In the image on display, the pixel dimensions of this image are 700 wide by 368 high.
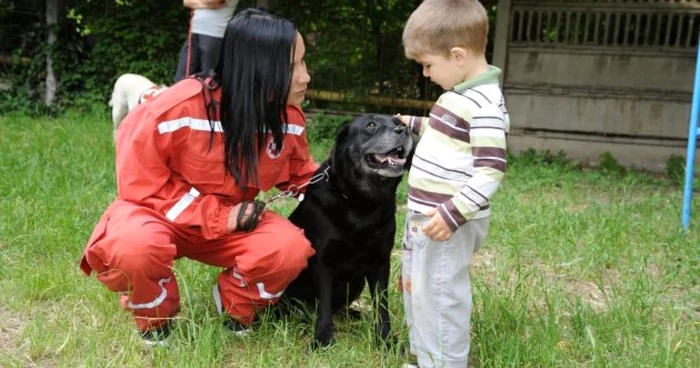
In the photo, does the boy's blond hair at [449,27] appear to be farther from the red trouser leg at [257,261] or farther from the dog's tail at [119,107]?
the dog's tail at [119,107]

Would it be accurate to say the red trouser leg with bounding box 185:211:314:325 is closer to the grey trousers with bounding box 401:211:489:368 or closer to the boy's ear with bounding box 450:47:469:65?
the grey trousers with bounding box 401:211:489:368

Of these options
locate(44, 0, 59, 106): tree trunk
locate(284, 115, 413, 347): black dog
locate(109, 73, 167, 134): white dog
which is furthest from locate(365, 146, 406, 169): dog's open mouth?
locate(44, 0, 59, 106): tree trunk

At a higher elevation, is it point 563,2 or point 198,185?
point 563,2

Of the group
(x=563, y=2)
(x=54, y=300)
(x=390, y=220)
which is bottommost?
(x=54, y=300)

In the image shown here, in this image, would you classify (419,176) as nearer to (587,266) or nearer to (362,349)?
(362,349)

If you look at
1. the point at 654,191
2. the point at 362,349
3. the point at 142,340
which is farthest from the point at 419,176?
the point at 654,191

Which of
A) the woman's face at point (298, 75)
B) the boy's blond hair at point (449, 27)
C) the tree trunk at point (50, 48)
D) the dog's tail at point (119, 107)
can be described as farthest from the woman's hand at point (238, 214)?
the tree trunk at point (50, 48)

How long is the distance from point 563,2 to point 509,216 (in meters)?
3.64

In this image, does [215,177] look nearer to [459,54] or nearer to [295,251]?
[295,251]

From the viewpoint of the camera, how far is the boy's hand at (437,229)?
1.91 m

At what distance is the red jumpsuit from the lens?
7.63 feet

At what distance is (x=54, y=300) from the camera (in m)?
2.78

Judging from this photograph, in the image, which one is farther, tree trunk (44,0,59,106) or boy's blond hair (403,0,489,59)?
tree trunk (44,0,59,106)

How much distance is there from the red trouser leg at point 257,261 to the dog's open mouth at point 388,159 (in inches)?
14.6
